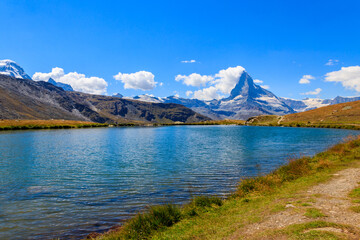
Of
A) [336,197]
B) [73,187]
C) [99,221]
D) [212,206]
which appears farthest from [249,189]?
[73,187]

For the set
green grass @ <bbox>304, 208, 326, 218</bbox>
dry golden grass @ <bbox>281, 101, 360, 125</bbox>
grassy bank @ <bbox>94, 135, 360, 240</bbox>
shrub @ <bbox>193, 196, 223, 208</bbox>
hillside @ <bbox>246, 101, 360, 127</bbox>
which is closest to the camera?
grassy bank @ <bbox>94, 135, 360, 240</bbox>

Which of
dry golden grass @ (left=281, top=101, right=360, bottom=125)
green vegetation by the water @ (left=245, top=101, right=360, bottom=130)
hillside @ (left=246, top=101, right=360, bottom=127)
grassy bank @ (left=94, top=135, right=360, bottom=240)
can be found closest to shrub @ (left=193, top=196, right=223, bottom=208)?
grassy bank @ (left=94, top=135, right=360, bottom=240)

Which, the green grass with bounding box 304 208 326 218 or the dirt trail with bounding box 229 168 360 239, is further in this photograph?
the green grass with bounding box 304 208 326 218

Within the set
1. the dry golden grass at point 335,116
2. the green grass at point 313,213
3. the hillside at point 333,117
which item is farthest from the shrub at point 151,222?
the dry golden grass at point 335,116

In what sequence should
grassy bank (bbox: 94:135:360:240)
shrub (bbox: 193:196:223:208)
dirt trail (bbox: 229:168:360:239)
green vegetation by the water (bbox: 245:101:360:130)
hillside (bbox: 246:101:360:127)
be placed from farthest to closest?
→ hillside (bbox: 246:101:360:127) < green vegetation by the water (bbox: 245:101:360:130) < shrub (bbox: 193:196:223:208) < grassy bank (bbox: 94:135:360:240) < dirt trail (bbox: 229:168:360:239)

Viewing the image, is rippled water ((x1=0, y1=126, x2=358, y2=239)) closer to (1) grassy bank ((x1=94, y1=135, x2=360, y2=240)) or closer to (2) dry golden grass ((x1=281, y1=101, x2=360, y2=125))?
(1) grassy bank ((x1=94, y1=135, x2=360, y2=240))

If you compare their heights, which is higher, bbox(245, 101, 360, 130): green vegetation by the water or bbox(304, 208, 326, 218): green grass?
bbox(245, 101, 360, 130): green vegetation by the water

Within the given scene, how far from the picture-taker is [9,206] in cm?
1908

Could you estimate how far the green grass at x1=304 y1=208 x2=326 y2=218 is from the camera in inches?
451

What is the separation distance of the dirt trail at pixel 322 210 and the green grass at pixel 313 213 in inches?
8.5

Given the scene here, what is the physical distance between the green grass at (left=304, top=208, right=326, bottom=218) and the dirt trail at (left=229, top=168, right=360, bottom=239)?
0.21m

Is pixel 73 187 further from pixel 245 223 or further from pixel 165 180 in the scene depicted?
pixel 245 223

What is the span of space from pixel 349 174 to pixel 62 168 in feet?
123

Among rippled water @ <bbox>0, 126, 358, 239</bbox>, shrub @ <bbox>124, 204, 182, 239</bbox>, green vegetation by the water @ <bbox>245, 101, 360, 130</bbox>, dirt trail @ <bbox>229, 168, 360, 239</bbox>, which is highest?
green vegetation by the water @ <bbox>245, 101, 360, 130</bbox>
